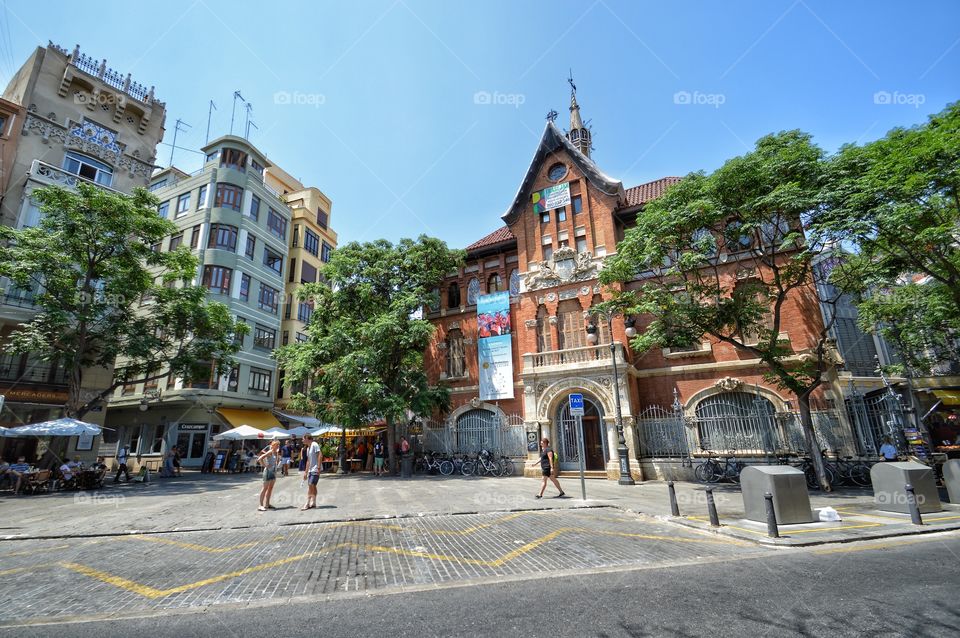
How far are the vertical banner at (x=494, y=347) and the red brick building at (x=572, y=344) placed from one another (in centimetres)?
49

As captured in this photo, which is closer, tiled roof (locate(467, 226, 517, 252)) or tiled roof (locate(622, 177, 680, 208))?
tiled roof (locate(622, 177, 680, 208))

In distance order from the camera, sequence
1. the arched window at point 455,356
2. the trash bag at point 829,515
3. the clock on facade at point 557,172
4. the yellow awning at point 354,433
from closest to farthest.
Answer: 1. the trash bag at point 829,515
2. the clock on facade at point 557,172
3. the yellow awning at point 354,433
4. the arched window at point 455,356

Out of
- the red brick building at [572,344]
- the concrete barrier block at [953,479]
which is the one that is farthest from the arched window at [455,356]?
the concrete barrier block at [953,479]

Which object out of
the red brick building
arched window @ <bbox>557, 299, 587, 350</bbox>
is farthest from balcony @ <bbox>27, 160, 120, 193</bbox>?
arched window @ <bbox>557, 299, 587, 350</bbox>

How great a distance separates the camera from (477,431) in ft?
75.3

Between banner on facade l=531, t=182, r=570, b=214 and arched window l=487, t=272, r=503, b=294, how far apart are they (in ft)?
14.6

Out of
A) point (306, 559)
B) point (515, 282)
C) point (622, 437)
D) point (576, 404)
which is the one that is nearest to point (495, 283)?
point (515, 282)

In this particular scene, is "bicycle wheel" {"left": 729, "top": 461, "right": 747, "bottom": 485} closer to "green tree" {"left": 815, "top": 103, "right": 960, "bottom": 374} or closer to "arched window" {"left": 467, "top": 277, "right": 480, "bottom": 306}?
"green tree" {"left": 815, "top": 103, "right": 960, "bottom": 374}

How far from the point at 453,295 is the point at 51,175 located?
23.4 meters

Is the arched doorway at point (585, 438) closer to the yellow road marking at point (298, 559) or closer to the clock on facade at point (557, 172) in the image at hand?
the clock on facade at point (557, 172)

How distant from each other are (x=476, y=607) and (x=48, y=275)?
75.1 feet

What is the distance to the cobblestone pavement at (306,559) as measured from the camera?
534cm

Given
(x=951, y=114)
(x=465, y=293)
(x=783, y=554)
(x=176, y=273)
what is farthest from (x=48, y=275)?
(x=951, y=114)

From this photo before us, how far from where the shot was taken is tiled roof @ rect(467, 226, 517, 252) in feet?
84.6
